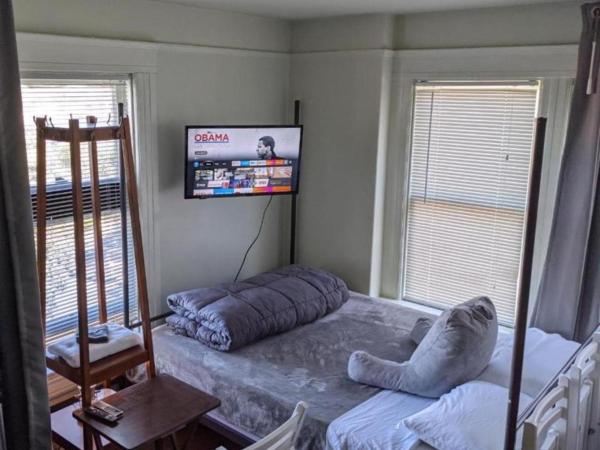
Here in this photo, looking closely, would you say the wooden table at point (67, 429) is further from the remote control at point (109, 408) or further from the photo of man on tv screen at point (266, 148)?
the photo of man on tv screen at point (266, 148)

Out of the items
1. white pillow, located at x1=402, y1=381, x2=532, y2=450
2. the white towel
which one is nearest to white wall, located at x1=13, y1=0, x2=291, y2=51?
the white towel

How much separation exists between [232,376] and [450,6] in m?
2.36

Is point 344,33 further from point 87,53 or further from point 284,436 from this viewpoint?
point 284,436

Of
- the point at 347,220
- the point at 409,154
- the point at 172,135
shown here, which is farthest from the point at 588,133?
the point at 172,135

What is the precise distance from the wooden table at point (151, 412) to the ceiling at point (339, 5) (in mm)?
2120

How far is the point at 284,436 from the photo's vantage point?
2.05 meters

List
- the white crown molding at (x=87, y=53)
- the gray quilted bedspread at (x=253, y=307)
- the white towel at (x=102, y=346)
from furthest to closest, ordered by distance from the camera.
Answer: the gray quilted bedspread at (x=253, y=307) → the white crown molding at (x=87, y=53) → the white towel at (x=102, y=346)

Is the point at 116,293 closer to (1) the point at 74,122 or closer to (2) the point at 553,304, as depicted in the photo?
(1) the point at 74,122

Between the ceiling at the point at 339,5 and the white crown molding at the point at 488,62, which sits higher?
the ceiling at the point at 339,5

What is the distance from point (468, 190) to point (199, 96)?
69.7 inches

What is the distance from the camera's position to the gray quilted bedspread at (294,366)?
8.83 feet

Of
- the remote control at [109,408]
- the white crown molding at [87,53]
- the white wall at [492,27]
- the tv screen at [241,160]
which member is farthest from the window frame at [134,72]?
the white wall at [492,27]

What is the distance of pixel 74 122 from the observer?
2.27 metres

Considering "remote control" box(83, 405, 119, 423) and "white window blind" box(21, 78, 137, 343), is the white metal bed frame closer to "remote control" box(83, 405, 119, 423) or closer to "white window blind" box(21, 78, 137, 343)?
"remote control" box(83, 405, 119, 423)
